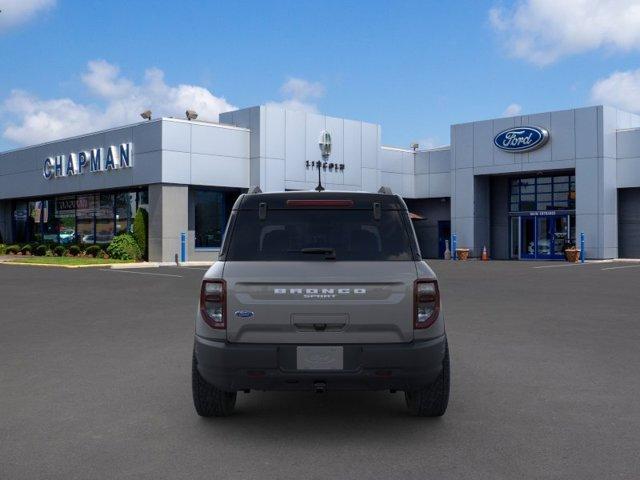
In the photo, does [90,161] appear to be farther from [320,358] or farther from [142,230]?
[320,358]

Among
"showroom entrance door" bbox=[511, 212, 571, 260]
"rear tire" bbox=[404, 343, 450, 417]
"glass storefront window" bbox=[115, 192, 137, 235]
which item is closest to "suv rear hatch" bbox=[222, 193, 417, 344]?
"rear tire" bbox=[404, 343, 450, 417]

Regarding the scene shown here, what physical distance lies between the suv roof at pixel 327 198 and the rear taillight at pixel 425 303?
68 centimetres

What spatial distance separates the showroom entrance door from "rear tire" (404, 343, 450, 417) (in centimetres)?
3440

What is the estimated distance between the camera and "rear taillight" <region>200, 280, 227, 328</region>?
4914 mm

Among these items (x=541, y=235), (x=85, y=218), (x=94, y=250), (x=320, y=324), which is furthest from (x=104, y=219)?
(x=320, y=324)

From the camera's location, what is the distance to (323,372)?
4836 millimetres

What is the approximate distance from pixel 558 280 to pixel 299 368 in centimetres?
1833

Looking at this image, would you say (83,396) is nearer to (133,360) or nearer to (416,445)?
(133,360)

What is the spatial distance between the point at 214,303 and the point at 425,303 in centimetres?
152

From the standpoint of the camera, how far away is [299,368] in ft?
15.9

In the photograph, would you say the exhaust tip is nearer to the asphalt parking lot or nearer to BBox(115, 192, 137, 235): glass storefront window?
the asphalt parking lot

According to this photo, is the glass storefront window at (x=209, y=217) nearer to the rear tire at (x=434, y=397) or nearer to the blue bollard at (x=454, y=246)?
the blue bollard at (x=454, y=246)

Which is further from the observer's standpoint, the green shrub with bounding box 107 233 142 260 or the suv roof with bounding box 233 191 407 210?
the green shrub with bounding box 107 233 142 260

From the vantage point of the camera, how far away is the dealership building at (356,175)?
34.6m
